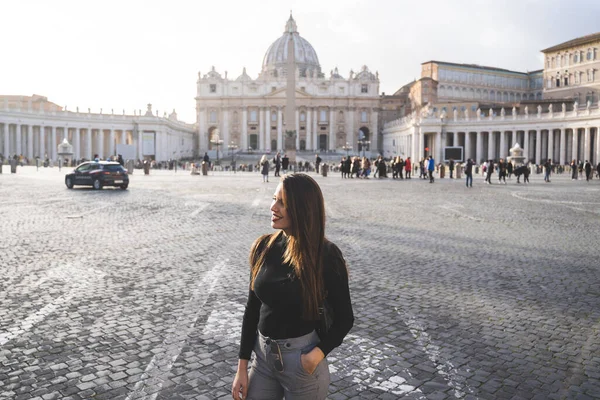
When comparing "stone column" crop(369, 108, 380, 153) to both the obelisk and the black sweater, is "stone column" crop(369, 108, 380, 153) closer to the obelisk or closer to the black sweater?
the obelisk

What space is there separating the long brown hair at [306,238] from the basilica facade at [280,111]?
343 feet

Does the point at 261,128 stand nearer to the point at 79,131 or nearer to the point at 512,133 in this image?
the point at 79,131

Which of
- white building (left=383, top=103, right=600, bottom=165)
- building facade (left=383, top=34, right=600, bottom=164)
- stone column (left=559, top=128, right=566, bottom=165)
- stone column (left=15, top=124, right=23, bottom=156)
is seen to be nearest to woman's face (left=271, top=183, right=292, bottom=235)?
building facade (left=383, top=34, right=600, bottom=164)

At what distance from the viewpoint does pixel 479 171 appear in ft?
183

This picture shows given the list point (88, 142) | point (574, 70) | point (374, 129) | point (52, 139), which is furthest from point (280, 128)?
point (574, 70)

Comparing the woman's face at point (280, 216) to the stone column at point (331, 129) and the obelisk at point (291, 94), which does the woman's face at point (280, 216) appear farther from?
the stone column at point (331, 129)

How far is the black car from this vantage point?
25.5 meters

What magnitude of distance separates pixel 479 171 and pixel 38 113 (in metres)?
51.4

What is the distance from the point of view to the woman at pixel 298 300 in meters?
2.67

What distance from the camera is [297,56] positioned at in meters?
123

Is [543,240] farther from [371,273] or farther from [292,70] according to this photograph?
[292,70]

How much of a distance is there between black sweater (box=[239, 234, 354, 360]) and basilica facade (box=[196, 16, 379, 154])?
104673 millimetres

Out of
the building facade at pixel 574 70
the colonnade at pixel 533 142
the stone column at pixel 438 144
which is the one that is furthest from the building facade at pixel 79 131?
the building facade at pixel 574 70

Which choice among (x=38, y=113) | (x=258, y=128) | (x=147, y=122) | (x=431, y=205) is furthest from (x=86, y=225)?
(x=258, y=128)
